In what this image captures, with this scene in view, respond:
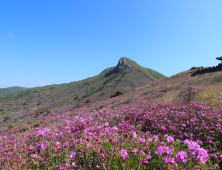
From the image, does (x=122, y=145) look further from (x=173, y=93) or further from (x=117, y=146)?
(x=173, y=93)

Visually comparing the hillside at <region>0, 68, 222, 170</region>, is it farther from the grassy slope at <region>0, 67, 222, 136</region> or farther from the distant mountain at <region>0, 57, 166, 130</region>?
the distant mountain at <region>0, 57, 166, 130</region>

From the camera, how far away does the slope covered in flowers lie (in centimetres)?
200

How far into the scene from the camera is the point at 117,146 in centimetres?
281

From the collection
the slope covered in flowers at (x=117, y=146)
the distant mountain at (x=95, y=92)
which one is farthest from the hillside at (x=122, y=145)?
the distant mountain at (x=95, y=92)

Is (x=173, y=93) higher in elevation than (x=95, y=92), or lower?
lower

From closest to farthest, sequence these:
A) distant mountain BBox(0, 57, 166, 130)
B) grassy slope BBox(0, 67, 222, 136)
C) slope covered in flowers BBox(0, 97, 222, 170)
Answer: slope covered in flowers BBox(0, 97, 222, 170)
grassy slope BBox(0, 67, 222, 136)
distant mountain BBox(0, 57, 166, 130)

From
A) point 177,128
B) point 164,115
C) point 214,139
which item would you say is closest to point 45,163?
point 177,128

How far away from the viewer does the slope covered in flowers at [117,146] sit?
6.56ft

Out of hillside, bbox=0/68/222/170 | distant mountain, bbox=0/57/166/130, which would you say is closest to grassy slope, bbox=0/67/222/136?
hillside, bbox=0/68/222/170

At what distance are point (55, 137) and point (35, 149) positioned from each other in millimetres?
568

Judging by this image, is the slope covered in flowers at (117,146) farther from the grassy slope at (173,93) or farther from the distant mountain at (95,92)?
the distant mountain at (95,92)

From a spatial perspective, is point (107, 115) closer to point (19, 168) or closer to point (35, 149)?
point (35, 149)

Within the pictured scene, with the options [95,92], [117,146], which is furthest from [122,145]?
[95,92]

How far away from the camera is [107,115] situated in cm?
529
